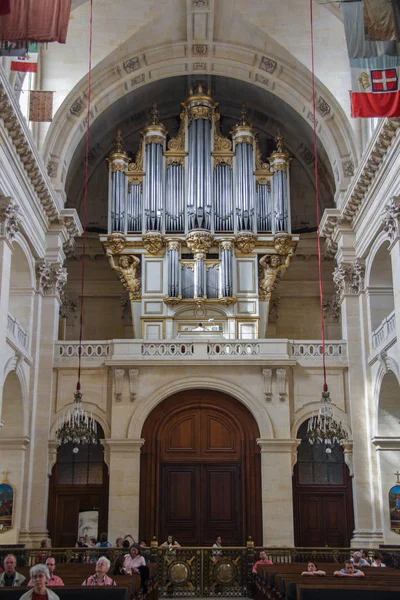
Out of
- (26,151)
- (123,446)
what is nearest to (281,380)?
(123,446)

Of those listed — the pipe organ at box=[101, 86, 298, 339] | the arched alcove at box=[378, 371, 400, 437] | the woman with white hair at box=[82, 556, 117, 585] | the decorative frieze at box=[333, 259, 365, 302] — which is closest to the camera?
the woman with white hair at box=[82, 556, 117, 585]

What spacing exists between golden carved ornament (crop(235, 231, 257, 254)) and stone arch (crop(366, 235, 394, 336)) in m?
4.13

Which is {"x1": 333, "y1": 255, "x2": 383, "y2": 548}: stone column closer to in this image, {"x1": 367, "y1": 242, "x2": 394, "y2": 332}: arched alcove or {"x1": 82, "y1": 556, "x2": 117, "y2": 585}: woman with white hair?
{"x1": 367, "y1": 242, "x2": 394, "y2": 332}: arched alcove

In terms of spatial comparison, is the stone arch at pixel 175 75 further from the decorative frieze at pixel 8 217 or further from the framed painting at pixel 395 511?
the framed painting at pixel 395 511

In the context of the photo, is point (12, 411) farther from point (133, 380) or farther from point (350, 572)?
point (350, 572)

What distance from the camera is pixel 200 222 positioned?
2575cm

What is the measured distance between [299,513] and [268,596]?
8.95m

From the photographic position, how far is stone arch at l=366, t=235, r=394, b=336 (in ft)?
73.6

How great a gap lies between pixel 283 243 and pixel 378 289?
3840 millimetres

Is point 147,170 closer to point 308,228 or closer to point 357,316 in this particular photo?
point 308,228

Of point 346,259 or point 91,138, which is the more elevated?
point 91,138

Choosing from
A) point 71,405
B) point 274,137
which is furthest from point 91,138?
point 71,405

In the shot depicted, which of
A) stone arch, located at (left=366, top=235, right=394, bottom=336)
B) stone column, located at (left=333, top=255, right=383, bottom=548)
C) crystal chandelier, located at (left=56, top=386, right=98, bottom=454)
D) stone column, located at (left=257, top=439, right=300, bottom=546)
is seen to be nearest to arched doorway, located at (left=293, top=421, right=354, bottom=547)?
stone column, located at (left=333, top=255, right=383, bottom=548)

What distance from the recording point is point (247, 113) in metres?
28.5
